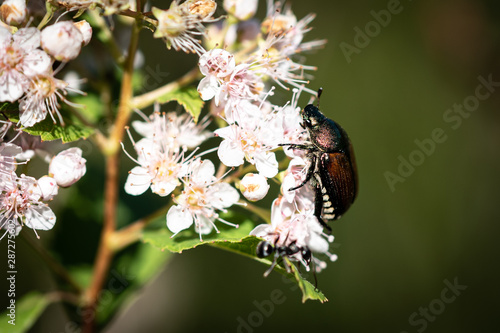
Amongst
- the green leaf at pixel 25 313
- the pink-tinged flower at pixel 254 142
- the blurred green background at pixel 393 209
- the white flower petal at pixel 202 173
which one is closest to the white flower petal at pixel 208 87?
the pink-tinged flower at pixel 254 142

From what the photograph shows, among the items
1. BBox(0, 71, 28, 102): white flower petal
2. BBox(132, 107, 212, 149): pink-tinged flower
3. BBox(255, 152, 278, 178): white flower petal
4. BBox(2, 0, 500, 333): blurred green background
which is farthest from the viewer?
BBox(2, 0, 500, 333): blurred green background

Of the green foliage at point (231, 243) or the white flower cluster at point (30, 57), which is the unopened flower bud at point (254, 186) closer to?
the green foliage at point (231, 243)

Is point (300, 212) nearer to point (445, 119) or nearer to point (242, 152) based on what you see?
point (242, 152)

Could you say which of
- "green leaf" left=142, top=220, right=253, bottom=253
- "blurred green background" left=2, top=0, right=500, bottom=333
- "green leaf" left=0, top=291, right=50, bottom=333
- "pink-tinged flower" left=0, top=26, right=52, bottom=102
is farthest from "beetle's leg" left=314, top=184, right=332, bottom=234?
"blurred green background" left=2, top=0, right=500, bottom=333

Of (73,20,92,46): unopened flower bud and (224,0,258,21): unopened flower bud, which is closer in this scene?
(73,20,92,46): unopened flower bud

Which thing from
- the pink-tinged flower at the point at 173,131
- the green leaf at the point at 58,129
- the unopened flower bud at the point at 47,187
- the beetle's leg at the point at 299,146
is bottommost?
the unopened flower bud at the point at 47,187

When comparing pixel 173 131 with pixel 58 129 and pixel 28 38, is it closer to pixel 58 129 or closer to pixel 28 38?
pixel 58 129

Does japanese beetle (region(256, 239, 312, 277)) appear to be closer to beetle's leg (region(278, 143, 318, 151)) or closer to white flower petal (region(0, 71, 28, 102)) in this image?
beetle's leg (region(278, 143, 318, 151))
